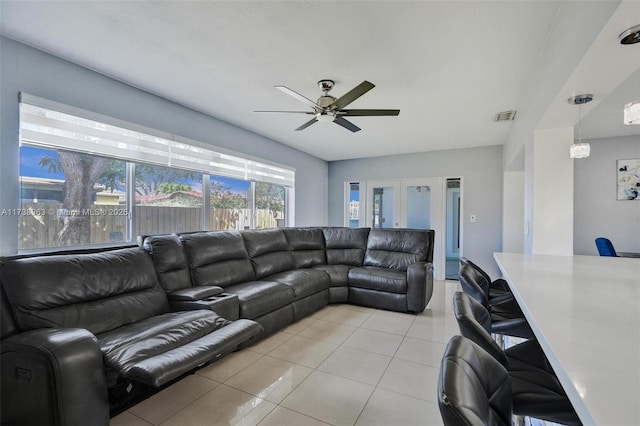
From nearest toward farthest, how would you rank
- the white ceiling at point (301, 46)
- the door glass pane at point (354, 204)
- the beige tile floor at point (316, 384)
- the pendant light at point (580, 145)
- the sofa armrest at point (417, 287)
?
the beige tile floor at point (316, 384) < the white ceiling at point (301, 46) < the pendant light at point (580, 145) < the sofa armrest at point (417, 287) < the door glass pane at point (354, 204)

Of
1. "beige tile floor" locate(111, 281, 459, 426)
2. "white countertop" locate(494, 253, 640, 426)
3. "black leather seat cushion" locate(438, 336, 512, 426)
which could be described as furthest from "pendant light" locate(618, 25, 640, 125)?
"beige tile floor" locate(111, 281, 459, 426)

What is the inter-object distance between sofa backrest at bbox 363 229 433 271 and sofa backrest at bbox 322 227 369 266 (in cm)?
12

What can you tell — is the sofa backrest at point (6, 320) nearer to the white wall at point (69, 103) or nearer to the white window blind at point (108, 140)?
the white wall at point (69, 103)

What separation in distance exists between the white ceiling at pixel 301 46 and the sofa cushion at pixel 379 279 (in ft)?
7.09

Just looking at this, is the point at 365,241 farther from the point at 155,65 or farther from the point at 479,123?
the point at 155,65

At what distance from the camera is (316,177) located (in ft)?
21.7

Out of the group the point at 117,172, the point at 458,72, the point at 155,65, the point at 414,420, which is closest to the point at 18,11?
the point at 155,65

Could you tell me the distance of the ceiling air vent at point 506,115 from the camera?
3656 millimetres

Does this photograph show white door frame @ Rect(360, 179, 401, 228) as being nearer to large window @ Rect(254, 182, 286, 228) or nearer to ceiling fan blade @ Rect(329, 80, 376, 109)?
large window @ Rect(254, 182, 286, 228)

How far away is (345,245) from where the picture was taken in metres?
4.68

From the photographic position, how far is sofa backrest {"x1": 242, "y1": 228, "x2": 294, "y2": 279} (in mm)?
3602

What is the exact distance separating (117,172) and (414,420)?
3.43 metres

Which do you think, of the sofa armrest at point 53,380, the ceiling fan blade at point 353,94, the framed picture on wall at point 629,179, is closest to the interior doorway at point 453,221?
the framed picture on wall at point 629,179

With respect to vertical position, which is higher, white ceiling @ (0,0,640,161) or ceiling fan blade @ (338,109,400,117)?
white ceiling @ (0,0,640,161)
